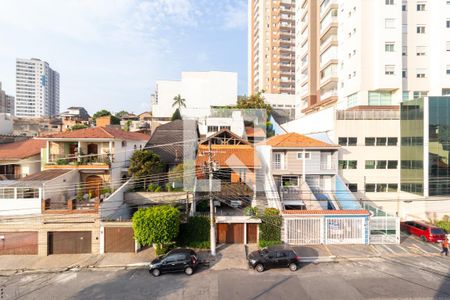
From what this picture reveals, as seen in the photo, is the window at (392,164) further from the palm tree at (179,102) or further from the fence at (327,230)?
the palm tree at (179,102)

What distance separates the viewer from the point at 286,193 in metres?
23.2

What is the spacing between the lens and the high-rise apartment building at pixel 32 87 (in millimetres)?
176750

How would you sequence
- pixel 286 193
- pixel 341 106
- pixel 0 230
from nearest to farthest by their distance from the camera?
1. pixel 0 230
2. pixel 286 193
3. pixel 341 106

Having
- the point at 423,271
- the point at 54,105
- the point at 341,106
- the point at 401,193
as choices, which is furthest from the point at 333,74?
the point at 54,105

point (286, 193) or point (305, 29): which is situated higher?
point (305, 29)

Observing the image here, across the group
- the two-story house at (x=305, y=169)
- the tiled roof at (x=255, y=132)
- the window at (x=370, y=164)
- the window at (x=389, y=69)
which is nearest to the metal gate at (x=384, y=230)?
the two-story house at (x=305, y=169)

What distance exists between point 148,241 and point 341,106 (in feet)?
98.4

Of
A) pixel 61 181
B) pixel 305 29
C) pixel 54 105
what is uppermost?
pixel 54 105

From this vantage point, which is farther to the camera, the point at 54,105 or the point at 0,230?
the point at 54,105

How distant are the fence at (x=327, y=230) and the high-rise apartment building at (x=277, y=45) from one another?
6469 cm

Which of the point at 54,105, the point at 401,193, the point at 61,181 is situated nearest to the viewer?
the point at 61,181

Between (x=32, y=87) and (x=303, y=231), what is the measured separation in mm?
219651

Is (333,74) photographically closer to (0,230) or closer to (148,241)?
(148,241)

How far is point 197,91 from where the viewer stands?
68812mm
